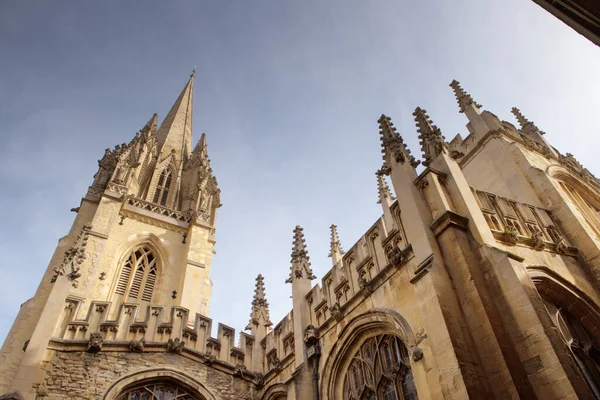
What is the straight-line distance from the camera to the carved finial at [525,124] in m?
17.7

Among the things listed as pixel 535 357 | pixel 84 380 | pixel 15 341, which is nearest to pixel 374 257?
pixel 535 357

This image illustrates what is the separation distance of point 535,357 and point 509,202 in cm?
516

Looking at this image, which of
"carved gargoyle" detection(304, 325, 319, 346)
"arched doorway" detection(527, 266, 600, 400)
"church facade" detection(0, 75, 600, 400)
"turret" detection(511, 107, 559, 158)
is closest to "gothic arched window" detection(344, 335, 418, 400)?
"church facade" detection(0, 75, 600, 400)

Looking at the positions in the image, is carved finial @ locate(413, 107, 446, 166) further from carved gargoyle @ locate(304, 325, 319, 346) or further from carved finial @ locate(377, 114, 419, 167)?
carved gargoyle @ locate(304, 325, 319, 346)

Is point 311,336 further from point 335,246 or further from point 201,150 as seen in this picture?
point 201,150

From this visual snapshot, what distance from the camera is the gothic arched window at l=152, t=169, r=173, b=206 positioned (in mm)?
25781

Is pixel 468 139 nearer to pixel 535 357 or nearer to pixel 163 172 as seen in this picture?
pixel 535 357

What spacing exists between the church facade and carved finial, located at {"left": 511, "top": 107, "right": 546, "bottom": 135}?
0.15 m

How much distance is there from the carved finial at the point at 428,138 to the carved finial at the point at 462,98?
24.9 ft

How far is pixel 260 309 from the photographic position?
1400cm

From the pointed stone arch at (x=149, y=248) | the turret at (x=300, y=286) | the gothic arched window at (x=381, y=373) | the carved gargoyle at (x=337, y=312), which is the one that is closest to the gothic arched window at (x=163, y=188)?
the pointed stone arch at (x=149, y=248)

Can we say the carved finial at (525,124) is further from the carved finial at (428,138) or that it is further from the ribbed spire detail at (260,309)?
the ribbed spire detail at (260,309)

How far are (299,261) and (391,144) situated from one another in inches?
173

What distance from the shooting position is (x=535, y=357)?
5.79 m
